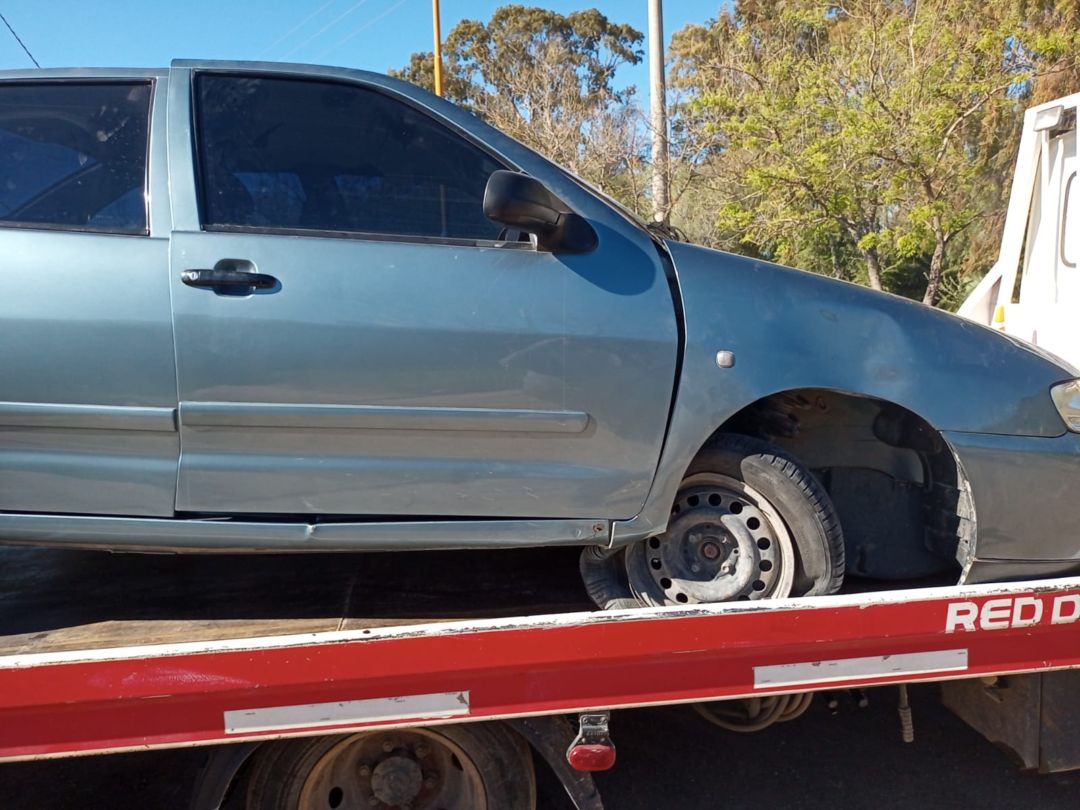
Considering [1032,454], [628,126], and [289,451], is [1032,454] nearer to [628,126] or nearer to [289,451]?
[289,451]

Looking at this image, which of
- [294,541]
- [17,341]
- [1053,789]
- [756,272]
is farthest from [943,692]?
[17,341]

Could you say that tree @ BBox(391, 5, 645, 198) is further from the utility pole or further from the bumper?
the bumper

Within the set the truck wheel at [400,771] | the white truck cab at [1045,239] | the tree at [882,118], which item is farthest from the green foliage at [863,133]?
the truck wheel at [400,771]

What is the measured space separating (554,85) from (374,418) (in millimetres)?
14903

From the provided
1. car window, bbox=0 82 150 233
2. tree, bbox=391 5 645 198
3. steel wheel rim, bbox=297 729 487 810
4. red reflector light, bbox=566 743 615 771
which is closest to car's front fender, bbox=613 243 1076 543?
red reflector light, bbox=566 743 615 771

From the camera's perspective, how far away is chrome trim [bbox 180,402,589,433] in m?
2.41

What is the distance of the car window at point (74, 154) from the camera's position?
8.20 ft

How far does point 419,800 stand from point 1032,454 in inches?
82.3

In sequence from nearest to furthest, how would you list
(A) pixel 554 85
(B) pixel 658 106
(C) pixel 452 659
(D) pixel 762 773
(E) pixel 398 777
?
(C) pixel 452 659 → (E) pixel 398 777 → (D) pixel 762 773 → (B) pixel 658 106 → (A) pixel 554 85

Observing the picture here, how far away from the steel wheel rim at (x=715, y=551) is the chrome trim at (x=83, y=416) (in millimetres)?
1440

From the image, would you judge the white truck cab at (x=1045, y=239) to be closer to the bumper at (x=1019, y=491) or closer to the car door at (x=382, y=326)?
the bumper at (x=1019, y=491)

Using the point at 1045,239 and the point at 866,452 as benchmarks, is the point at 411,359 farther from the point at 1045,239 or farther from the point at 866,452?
the point at 1045,239

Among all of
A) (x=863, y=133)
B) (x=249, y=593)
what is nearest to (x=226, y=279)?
(x=249, y=593)

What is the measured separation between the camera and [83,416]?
238 centimetres
